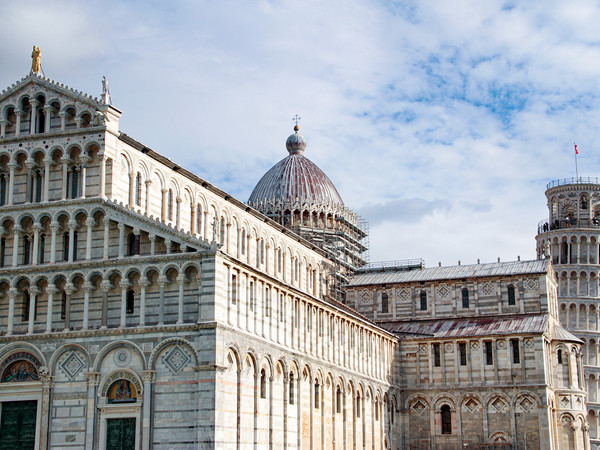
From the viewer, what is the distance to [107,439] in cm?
4056

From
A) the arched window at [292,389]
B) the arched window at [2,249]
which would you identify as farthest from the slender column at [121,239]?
the arched window at [292,389]

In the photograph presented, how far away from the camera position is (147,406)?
3997 cm

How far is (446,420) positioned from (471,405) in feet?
6.99

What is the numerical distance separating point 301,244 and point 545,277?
18.2m

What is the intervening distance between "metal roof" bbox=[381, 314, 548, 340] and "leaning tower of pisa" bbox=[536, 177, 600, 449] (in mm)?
23821

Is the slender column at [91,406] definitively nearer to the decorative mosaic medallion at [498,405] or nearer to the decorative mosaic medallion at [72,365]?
the decorative mosaic medallion at [72,365]

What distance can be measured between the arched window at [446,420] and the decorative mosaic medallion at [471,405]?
4.70 feet

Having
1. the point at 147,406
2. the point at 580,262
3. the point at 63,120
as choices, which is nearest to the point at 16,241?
the point at 63,120

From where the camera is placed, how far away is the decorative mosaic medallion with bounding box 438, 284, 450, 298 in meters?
69.5

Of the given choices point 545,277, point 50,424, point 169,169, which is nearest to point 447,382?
point 545,277

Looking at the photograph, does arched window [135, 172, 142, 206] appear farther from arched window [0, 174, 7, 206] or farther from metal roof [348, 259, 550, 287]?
metal roof [348, 259, 550, 287]

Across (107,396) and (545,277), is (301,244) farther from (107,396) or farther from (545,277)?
(107,396)

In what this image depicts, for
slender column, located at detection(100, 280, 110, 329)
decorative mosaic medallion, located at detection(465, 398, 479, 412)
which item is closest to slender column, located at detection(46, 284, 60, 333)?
slender column, located at detection(100, 280, 110, 329)

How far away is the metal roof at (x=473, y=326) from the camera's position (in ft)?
209
